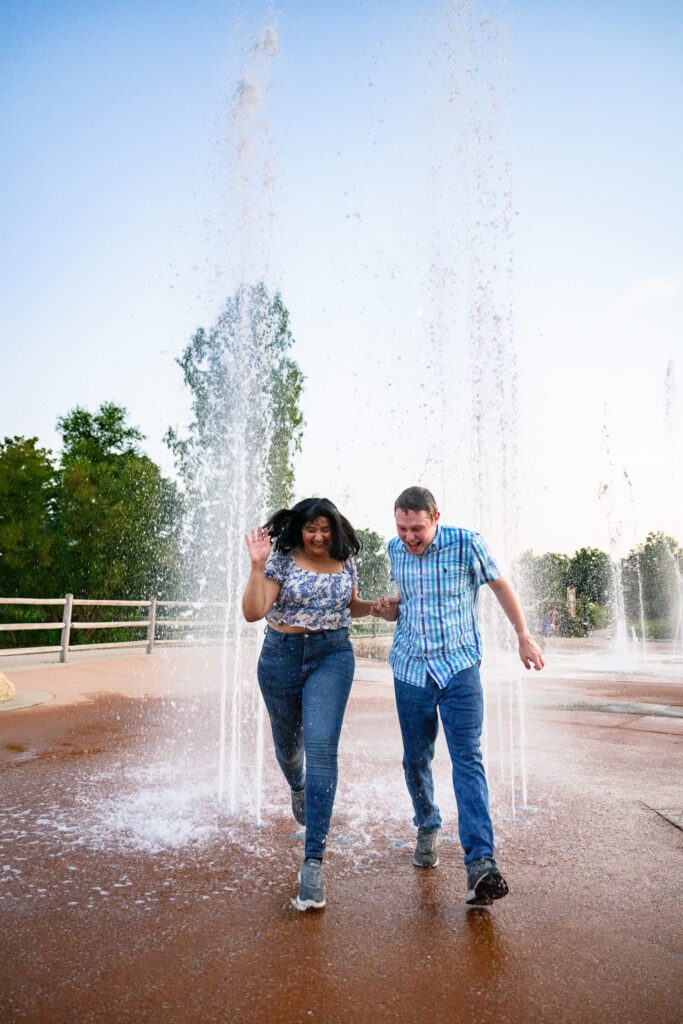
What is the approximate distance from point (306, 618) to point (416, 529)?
0.63 m

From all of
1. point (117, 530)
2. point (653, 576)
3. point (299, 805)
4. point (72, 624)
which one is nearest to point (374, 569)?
point (653, 576)

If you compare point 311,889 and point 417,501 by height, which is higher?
point 417,501

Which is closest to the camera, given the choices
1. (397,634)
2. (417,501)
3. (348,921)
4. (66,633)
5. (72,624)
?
(348,921)

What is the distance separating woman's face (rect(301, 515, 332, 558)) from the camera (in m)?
3.32

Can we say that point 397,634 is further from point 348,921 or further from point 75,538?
point 75,538

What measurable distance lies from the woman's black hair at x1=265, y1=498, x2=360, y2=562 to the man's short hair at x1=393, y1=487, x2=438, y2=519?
280 mm

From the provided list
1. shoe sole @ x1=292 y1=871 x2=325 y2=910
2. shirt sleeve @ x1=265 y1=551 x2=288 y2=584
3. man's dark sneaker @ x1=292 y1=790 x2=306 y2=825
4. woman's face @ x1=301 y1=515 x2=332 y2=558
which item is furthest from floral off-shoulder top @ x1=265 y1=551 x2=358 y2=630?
shoe sole @ x1=292 y1=871 x2=325 y2=910

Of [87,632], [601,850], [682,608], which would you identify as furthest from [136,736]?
[682,608]

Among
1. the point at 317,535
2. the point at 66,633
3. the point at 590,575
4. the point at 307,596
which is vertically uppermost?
the point at 590,575

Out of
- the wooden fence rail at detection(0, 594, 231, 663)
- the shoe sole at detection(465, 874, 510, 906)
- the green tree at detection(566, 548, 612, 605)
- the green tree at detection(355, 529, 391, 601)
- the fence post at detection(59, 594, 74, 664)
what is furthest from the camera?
the green tree at detection(566, 548, 612, 605)

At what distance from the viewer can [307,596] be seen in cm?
329

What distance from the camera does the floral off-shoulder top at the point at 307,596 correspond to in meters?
3.29

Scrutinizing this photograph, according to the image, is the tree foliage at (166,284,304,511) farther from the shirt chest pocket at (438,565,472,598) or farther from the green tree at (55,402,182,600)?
the shirt chest pocket at (438,565,472,598)

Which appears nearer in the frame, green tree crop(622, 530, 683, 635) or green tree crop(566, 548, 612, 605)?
green tree crop(622, 530, 683, 635)
